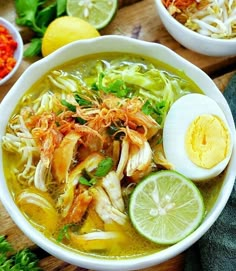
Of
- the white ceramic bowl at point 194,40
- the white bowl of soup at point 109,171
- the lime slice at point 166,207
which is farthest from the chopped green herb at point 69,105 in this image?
the white ceramic bowl at point 194,40

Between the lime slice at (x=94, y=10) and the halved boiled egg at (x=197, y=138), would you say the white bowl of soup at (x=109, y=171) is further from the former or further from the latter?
the lime slice at (x=94, y=10)

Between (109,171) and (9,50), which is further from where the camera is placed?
(9,50)

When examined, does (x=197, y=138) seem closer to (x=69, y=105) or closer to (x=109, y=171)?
(x=109, y=171)

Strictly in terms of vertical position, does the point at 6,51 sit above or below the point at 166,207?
above

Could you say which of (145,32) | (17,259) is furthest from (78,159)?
(145,32)

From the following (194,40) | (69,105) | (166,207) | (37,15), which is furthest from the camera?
(37,15)

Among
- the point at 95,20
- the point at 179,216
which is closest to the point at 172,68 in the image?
the point at 95,20
